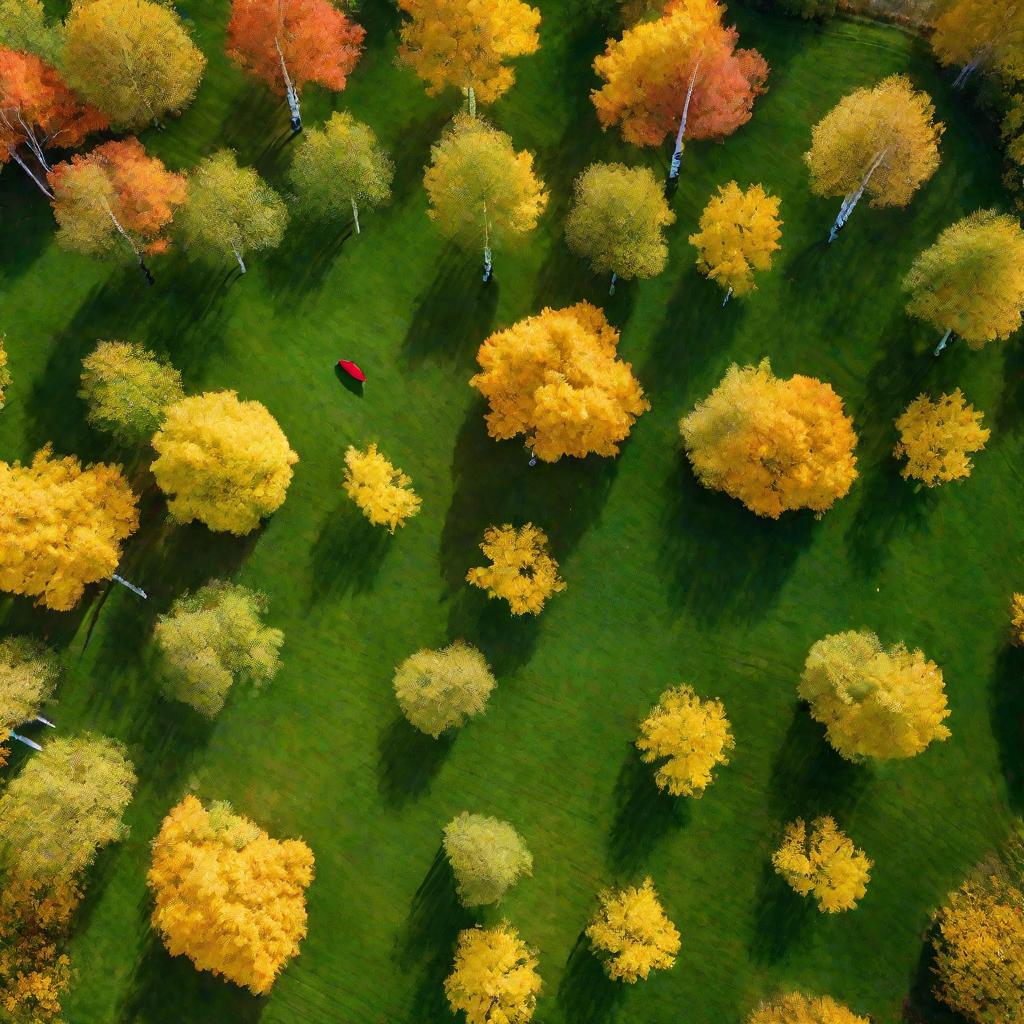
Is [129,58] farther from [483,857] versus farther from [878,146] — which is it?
[483,857]

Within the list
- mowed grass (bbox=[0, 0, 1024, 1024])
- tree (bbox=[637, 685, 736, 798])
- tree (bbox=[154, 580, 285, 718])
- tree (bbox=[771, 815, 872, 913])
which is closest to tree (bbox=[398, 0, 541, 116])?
mowed grass (bbox=[0, 0, 1024, 1024])

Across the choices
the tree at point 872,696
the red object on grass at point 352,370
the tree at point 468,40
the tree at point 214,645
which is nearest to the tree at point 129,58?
the tree at point 468,40

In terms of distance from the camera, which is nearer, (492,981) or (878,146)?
(492,981)

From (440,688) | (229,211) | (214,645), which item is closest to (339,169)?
(229,211)

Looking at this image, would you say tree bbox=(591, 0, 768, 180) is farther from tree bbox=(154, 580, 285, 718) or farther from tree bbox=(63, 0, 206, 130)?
tree bbox=(154, 580, 285, 718)

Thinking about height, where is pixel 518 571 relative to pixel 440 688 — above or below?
above

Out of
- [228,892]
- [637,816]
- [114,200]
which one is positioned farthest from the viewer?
[637,816]

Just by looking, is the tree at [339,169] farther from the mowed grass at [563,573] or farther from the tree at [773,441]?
the tree at [773,441]
